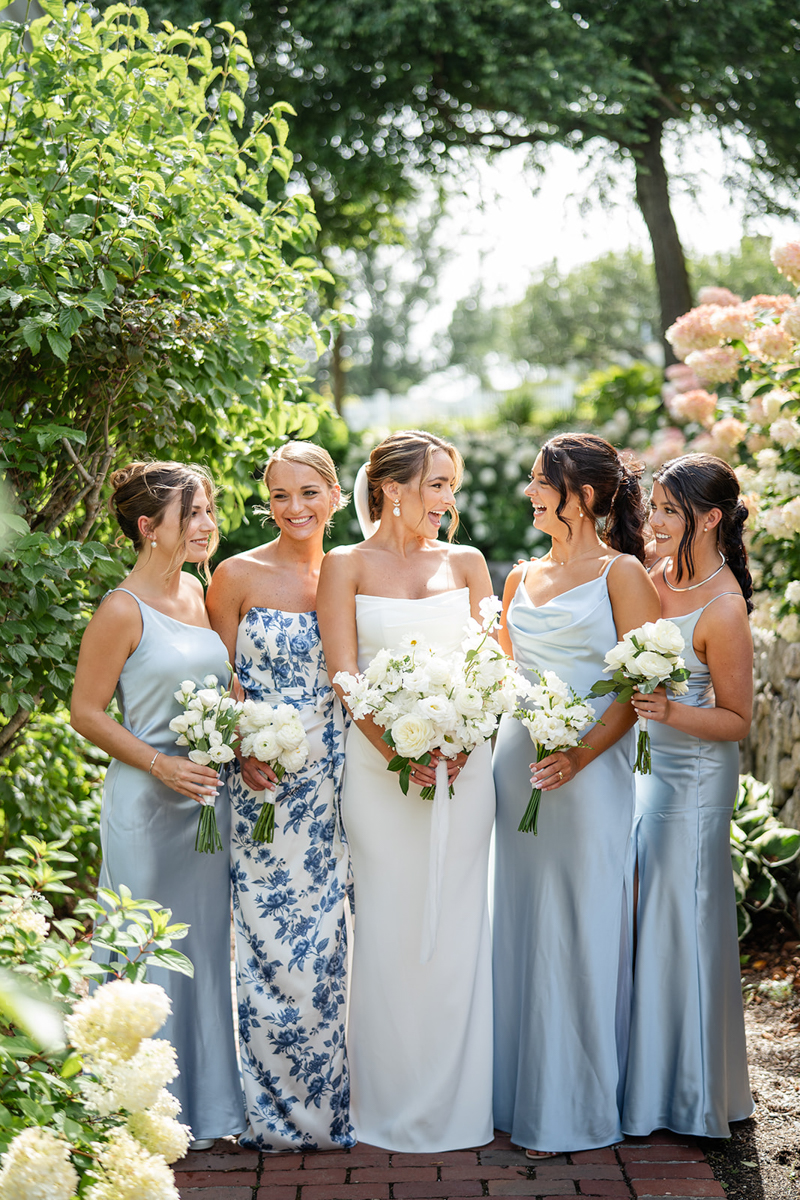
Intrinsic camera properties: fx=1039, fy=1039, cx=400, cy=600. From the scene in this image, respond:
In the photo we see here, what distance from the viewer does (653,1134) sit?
3.60 m

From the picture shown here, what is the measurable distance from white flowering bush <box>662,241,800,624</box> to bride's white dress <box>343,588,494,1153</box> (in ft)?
7.97

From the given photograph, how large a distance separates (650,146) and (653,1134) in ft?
32.8

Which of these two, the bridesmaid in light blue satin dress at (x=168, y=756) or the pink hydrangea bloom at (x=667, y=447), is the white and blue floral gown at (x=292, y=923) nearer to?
the bridesmaid in light blue satin dress at (x=168, y=756)

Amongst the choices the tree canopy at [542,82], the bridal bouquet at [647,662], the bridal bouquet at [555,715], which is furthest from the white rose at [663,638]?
the tree canopy at [542,82]

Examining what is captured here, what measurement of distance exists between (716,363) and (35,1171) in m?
5.81

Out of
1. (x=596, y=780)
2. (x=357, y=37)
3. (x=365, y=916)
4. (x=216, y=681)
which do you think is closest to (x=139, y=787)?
(x=216, y=681)

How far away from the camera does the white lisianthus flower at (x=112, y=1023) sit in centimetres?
168

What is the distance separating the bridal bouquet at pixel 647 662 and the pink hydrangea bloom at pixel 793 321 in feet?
8.85

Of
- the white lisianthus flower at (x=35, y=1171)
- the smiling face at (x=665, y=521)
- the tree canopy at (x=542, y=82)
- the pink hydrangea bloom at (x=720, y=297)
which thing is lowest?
the white lisianthus flower at (x=35, y=1171)

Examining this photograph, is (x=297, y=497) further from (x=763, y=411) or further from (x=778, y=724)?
(x=778, y=724)

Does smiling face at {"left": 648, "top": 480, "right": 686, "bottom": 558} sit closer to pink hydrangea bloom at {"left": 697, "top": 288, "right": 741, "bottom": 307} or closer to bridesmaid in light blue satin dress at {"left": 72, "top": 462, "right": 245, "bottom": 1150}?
bridesmaid in light blue satin dress at {"left": 72, "top": 462, "right": 245, "bottom": 1150}

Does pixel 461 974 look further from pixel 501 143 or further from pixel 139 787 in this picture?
pixel 501 143

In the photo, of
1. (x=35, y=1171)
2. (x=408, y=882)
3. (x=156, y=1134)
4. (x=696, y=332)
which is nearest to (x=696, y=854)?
(x=408, y=882)

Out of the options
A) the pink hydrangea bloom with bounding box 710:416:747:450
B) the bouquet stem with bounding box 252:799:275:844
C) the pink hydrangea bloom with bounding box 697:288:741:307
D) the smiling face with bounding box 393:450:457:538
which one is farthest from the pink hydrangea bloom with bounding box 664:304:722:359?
the bouquet stem with bounding box 252:799:275:844
